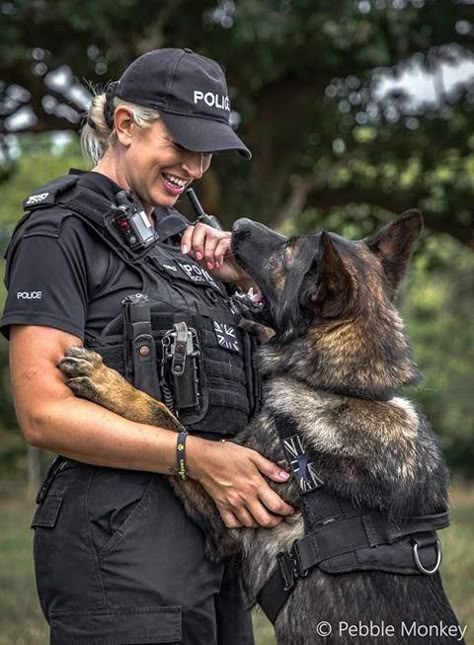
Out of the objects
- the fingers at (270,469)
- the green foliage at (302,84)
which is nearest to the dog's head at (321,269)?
the fingers at (270,469)

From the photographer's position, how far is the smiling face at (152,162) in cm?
325

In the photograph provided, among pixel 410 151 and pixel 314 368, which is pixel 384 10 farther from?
pixel 314 368

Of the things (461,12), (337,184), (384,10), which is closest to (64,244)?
(384,10)

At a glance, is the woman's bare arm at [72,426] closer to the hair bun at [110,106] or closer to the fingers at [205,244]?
the fingers at [205,244]

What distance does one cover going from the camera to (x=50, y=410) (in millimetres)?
2945

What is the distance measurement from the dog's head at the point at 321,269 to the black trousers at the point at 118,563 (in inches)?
32.5

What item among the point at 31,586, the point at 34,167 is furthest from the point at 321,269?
the point at 34,167

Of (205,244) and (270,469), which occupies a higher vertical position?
(205,244)

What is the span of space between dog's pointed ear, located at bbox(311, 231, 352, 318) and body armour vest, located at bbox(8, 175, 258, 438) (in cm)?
32

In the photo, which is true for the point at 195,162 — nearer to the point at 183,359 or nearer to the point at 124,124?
the point at 124,124

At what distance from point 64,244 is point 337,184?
12719 millimetres

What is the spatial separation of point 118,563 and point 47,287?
81 centimetres

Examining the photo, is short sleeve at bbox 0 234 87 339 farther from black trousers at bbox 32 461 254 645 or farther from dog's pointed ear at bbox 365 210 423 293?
dog's pointed ear at bbox 365 210 423 293

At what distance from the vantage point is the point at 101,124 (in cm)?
344
